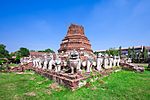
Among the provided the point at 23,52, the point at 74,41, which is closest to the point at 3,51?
the point at 23,52

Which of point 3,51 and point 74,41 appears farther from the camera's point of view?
point 3,51

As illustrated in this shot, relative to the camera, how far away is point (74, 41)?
17.2 meters

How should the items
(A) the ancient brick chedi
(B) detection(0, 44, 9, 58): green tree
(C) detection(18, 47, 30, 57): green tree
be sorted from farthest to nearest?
1. (C) detection(18, 47, 30, 57): green tree
2. (B) detection(0, 44, 9, 58): green tree
3. (A) the ancient brick chedi

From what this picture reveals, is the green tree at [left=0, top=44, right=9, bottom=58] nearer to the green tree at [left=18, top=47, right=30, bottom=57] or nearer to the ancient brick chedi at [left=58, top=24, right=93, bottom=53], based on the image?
the green tree at [left=18, top=47, right=30, bottom=57]

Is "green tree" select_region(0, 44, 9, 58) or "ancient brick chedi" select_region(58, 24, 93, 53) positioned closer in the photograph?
"ancient brick chedi" select_region(58, 24, 93, 53)

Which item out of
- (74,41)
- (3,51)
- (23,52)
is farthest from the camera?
(23,52)

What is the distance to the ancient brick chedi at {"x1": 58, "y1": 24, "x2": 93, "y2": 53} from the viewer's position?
16.9 metres

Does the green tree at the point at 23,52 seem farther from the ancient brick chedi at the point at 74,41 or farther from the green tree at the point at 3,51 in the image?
the ancient brick chedi at the point at 74,41

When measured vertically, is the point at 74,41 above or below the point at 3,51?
above

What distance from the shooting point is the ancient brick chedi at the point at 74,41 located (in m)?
16.9

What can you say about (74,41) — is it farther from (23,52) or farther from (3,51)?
(23,52)

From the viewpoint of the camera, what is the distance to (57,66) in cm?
970

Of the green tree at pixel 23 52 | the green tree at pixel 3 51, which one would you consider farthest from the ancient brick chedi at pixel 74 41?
the green tree at pixel 23 52

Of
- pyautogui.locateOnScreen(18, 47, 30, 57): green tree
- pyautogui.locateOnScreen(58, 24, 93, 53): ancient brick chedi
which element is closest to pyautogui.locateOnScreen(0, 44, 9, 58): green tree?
pyautogui.locateOnScreen(18, 47, 30, 57): green tree
